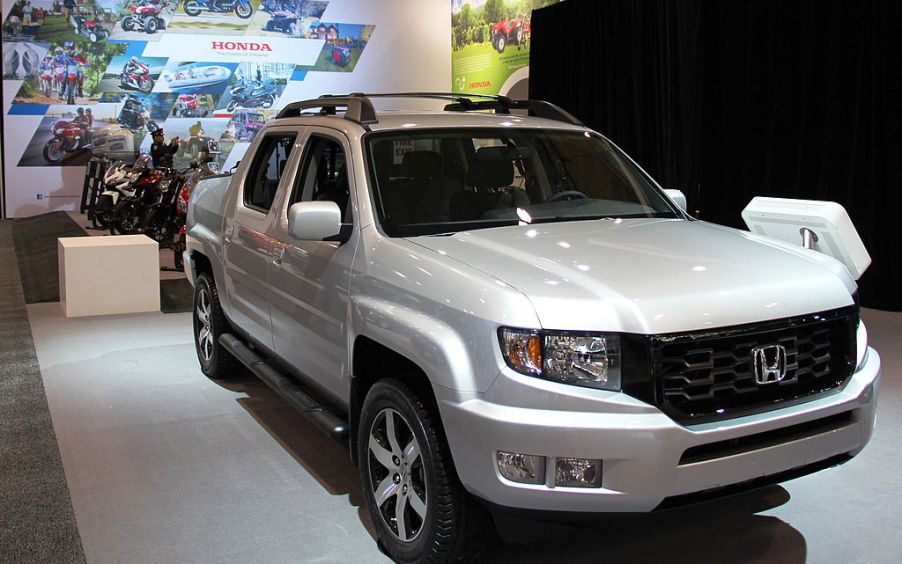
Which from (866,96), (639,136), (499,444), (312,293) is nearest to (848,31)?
(866,96)

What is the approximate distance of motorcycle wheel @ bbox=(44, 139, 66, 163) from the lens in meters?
17.2

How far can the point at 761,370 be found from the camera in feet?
8.83

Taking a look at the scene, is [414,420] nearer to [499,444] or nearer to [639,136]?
[499,444]

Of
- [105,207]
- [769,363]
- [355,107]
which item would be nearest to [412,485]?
[769,363]

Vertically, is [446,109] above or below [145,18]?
below

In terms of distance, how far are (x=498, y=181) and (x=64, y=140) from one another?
15732mm

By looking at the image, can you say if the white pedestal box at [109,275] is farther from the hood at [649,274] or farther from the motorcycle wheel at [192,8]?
the motorcycle wheel at [192,8]

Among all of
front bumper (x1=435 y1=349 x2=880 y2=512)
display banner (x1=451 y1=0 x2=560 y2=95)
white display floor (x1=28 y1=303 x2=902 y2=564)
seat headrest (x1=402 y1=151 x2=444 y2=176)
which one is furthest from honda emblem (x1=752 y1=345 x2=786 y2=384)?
display banner (x1=451 y1=0 x2=560 y2=95)

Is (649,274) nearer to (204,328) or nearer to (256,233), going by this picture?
(256,233)

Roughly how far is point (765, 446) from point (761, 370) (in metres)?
0.23

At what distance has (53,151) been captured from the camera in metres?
17.2

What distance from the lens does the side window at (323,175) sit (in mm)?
3801

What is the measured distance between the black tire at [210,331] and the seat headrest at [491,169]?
2.20 metres

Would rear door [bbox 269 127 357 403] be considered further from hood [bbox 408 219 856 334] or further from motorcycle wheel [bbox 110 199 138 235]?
motorcycle wheel [bbox 110 199 138 235]
